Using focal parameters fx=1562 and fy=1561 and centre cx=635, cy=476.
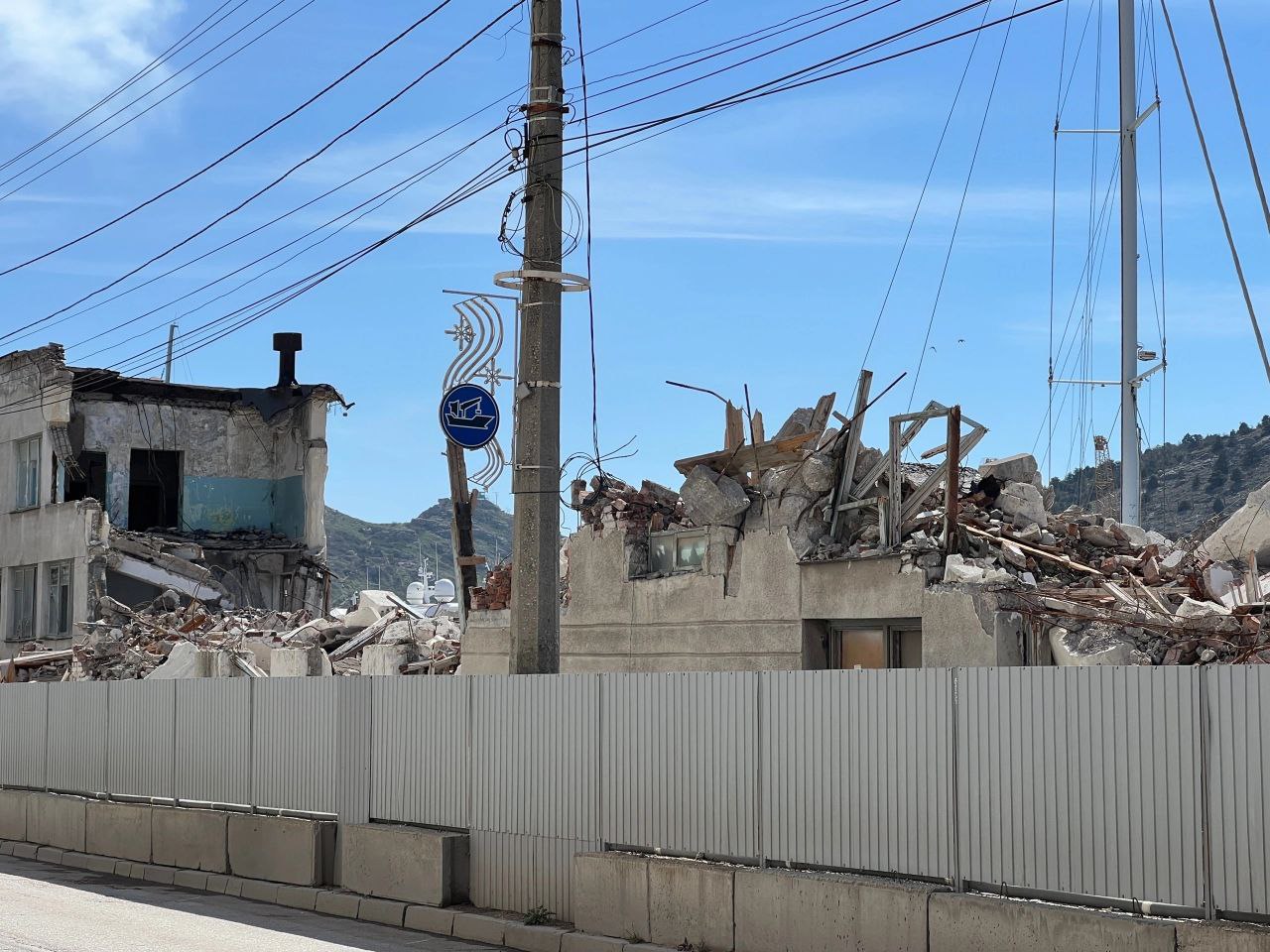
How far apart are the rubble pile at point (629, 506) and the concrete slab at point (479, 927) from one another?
7.60 m

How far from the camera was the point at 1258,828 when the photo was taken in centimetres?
877

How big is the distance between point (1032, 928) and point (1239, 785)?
5.04ft

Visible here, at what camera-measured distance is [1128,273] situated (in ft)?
82.6

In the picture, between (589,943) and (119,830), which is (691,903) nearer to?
(589,943)

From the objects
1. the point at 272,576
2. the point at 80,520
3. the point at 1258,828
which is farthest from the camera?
the point at 272,576

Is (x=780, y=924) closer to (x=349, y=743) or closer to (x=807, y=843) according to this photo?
(x=807, y=843)

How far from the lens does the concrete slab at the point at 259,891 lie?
1540 cm

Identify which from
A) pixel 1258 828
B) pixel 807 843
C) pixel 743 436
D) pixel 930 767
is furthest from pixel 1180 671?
pixel 743 436

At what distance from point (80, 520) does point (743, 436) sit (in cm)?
2369

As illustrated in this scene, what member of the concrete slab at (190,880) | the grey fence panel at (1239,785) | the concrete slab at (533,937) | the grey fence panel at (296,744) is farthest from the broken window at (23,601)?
the grey fence panel at (1239,785)

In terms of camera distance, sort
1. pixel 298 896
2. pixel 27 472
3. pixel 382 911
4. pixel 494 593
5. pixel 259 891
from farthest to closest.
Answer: pixel 27 472, pixel 494 593, pixel 259 891, pixel 298 896, pixel 382 911

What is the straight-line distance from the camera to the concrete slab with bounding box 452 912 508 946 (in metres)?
12.8

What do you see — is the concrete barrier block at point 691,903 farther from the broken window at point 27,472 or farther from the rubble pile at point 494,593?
the broken window at point 27,472

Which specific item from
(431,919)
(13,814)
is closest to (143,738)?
(13,814)
